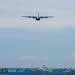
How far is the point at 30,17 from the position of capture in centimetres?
14525

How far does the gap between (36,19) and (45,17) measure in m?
3.33

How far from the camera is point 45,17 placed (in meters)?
144

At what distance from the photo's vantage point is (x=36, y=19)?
14225 cm

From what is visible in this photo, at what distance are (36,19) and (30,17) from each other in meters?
3.50

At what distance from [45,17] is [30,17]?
4261 mm
